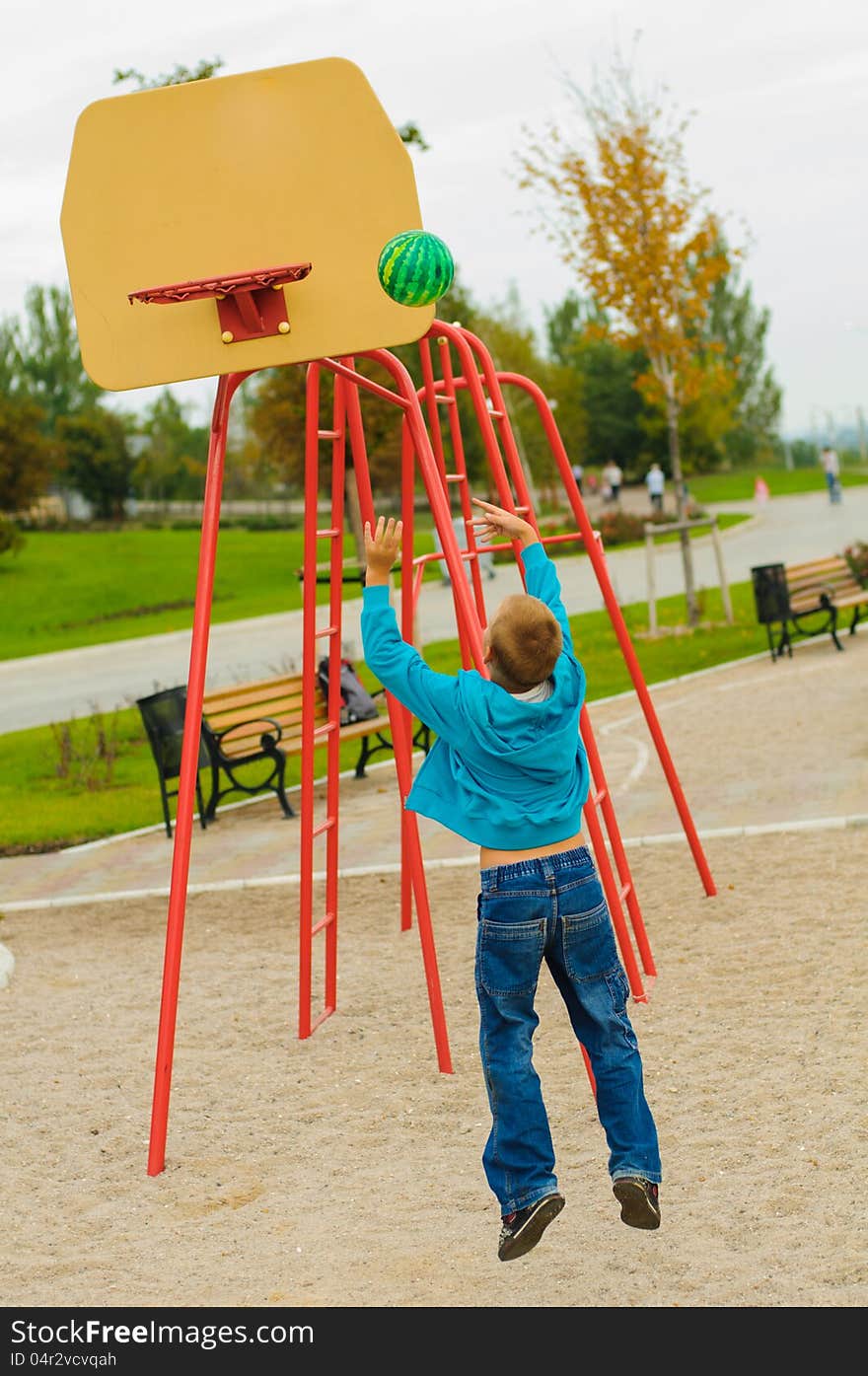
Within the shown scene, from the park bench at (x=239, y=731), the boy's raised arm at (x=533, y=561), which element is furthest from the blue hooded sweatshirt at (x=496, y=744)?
the park bench at (x=239, y=731)

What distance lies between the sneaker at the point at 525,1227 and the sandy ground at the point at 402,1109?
0.21ft

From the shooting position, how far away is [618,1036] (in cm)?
399

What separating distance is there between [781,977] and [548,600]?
2.27m

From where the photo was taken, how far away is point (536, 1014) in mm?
3959

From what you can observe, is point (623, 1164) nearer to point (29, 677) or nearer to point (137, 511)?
point (29, 677)

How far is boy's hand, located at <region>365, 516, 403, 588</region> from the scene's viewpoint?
429cm

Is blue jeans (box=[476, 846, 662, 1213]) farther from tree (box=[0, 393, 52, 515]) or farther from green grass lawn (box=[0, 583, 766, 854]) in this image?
tree (box=[0, 393, 52, 515])

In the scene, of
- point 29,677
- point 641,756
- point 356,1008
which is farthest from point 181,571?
point 356,1008

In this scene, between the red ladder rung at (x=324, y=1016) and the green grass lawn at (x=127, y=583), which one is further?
the green grass lawn at (x=127, y=583)

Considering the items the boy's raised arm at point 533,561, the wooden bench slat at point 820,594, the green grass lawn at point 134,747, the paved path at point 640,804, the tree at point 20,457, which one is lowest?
the paved path at point 640,804

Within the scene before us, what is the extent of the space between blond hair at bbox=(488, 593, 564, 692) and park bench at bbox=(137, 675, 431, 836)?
17.9 feet

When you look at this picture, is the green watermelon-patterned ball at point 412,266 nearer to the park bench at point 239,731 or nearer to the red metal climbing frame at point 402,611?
the red metal climbing frame at point 402,611

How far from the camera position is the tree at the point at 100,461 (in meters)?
54.2

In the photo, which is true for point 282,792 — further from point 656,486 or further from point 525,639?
point 656,486
